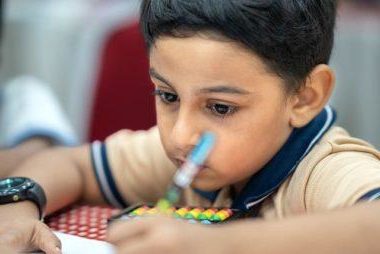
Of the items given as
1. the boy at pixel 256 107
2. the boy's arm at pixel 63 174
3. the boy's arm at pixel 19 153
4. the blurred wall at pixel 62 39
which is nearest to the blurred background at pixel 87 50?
the blurred wall at pixel 62 39

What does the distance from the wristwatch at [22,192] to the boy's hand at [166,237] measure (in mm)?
316

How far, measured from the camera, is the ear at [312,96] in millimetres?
806

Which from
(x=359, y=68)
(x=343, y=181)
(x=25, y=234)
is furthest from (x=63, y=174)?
(x=359, y=68)

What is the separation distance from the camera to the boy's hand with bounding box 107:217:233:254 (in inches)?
20.7

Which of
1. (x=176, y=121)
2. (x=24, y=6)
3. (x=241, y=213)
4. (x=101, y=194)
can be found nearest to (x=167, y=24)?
(x=176, y=121)

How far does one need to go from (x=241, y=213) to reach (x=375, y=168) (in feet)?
0.60

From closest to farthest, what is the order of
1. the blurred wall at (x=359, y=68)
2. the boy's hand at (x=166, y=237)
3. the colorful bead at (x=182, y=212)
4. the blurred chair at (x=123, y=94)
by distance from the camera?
1. the boy's hand at (x=166, y=237)
2. the colorful bead at (x=182, y=212)
3. the blurred chair at (x=123, y=94)
4. the blurred wall at (x=359, y=68)

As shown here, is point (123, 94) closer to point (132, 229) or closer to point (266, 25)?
point (266, 25)

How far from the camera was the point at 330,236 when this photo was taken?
0.57m

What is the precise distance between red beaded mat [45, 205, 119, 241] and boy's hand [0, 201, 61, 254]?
0.06 metres

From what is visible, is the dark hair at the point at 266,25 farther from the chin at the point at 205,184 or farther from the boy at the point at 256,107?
the chin at the point at 205,184

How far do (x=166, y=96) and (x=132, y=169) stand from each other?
0.87 ft

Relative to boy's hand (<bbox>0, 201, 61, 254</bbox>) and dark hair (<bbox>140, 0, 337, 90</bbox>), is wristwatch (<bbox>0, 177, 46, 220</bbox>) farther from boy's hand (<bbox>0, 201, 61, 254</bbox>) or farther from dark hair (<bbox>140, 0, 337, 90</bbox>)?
dark hair (<bbox>140, 0, 337, 90</bbox>)

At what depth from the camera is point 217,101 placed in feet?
2.39
